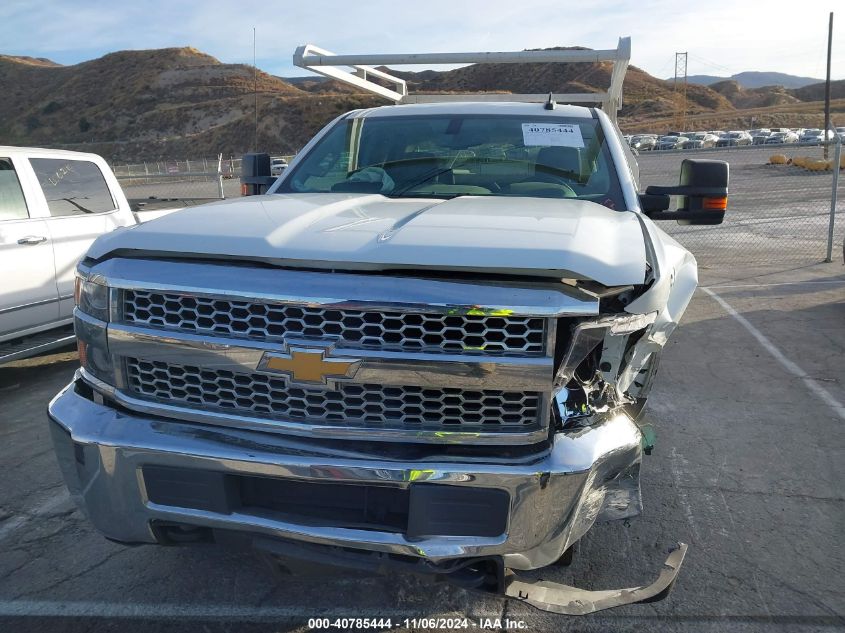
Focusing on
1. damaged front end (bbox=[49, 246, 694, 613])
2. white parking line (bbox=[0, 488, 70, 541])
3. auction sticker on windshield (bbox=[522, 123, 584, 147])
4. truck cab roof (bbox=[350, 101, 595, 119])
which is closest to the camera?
damaged front end (bbox=[49, 246, 694, 613])

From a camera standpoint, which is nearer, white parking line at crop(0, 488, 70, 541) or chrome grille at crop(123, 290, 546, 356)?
chrome grille at crop(123, 290, 546, 356)

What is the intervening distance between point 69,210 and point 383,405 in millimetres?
4956

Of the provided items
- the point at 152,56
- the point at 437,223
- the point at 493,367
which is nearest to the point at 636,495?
the point at 493,367

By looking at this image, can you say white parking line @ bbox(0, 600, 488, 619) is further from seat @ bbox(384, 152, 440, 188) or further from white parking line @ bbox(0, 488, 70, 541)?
seat @ bbox(384, 152, 440, 188)

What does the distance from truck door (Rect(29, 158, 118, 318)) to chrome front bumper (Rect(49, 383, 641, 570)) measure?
3872mm

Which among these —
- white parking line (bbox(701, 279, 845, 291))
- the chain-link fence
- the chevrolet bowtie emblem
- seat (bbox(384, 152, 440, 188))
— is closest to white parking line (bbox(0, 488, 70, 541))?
the chevrolet bowtie emblem

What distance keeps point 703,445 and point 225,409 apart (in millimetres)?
3135

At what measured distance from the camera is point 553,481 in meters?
2.09

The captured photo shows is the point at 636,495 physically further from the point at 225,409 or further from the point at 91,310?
the point at 91,310

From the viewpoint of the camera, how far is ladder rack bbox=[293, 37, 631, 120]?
20.2 ft

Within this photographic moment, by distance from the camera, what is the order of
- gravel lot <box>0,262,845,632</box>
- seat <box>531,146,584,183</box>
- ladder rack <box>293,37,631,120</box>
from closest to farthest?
gravel lot <box>0,262,845,632</box>, seat <box>531,146,584,183</box>, ladder rack <box>293,37,631,120</box>

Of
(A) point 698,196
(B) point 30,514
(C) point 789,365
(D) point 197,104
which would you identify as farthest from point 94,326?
(D) point 197,104

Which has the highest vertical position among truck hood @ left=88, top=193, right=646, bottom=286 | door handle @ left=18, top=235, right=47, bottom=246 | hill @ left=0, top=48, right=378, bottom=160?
hill @ left=0, top=48, right=378, bottom=160

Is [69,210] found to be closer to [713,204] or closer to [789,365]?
[713,204]
